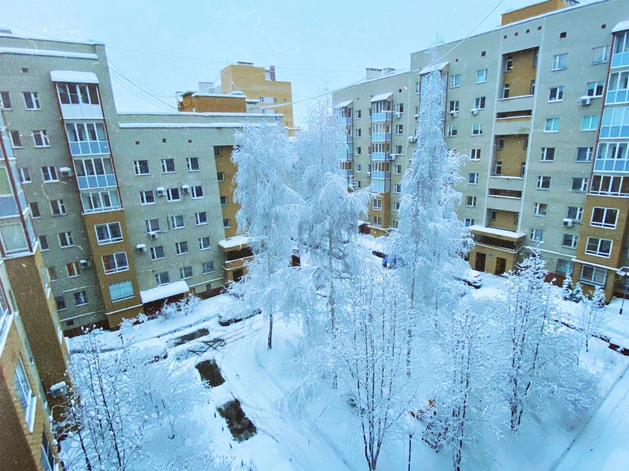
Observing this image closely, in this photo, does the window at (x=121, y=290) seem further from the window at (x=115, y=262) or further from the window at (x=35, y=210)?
the window at (x=35, y=210)

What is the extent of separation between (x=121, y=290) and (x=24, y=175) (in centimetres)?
827

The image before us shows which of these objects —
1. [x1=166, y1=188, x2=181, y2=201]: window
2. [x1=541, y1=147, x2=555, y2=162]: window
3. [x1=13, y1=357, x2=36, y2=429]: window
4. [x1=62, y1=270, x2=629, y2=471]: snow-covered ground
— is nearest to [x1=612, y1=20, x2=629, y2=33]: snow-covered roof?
[x1=541, y1=147, x2=555, y2=162]: window

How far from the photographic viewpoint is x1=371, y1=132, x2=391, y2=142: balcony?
104 ft

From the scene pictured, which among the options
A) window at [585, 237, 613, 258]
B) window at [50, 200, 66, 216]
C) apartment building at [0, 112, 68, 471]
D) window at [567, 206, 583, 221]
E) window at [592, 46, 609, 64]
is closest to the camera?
apartment building at [0, 112, 68, 471]

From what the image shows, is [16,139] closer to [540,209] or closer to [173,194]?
[173,194]

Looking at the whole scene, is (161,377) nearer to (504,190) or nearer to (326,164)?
(326,164)

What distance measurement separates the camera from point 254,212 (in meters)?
15.9

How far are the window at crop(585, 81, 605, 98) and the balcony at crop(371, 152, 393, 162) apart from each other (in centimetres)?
1557

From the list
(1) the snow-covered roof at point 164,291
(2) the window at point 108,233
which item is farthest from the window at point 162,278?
(2) the window at point 108,233

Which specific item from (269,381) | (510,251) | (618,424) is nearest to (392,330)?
(269,381)

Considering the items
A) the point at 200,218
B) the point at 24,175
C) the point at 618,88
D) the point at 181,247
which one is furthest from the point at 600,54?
the point at 24,175

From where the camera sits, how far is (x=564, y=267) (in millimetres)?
22500

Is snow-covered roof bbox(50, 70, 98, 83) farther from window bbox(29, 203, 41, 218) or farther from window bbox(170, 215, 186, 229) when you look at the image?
window bbox(170, 215, 186, 229)

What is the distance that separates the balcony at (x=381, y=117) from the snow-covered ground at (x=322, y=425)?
77.4 ft
